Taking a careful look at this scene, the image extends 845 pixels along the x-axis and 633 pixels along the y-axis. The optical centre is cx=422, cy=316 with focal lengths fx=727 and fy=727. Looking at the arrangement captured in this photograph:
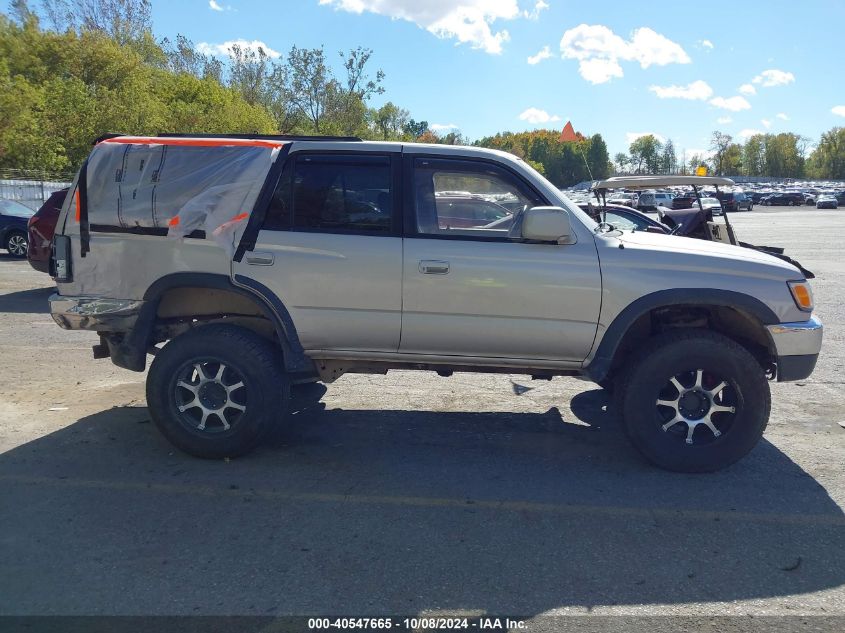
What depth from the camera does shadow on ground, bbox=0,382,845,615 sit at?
3.32 meters

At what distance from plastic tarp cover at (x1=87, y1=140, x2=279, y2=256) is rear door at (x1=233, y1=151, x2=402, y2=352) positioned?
20 centimetres

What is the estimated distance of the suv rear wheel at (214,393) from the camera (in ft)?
15.8

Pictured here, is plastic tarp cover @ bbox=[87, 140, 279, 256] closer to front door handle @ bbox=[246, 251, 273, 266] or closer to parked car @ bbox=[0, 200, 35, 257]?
front door handle @ bbox=[246, 251, 273, 266]

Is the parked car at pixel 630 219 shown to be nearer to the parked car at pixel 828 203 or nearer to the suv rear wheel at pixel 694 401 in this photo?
the suv rear wheel at pixel 694 401

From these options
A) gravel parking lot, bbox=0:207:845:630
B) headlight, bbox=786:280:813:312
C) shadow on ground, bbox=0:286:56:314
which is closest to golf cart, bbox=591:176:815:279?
headlight, bbox=786:280:813:312

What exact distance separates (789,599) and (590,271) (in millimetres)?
2147

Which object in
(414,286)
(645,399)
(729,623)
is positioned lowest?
(729,623)

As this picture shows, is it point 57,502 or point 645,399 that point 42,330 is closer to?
point 57,502

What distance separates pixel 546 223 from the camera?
14.8 feet

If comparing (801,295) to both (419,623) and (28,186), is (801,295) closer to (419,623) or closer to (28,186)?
(419,623)

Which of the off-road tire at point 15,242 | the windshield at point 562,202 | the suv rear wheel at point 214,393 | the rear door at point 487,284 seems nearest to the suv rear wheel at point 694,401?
the rear door at point 487,284

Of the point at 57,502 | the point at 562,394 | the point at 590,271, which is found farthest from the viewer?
the point at 562,394

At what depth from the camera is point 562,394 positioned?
655 centimetres

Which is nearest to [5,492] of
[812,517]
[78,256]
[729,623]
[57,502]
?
[57,502]
